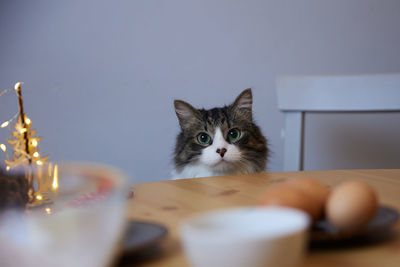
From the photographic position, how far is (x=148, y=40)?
1.97 meters

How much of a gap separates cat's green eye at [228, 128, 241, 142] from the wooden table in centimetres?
50

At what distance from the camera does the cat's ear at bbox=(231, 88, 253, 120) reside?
1494 mm

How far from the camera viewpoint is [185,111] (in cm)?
149

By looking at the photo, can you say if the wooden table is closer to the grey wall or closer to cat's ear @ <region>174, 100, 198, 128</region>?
cat's ear @ <region>174, 100, 198, 128</region>

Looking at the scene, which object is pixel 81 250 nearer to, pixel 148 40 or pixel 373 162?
pixel 148 40

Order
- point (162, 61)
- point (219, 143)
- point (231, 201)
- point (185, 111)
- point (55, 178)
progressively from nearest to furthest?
point (55, 178) → point (231, 201) → point (219, 143) → point (185, 111) → point (162, 61)

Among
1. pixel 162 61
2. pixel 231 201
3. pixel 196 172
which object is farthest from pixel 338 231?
pixel 162 61

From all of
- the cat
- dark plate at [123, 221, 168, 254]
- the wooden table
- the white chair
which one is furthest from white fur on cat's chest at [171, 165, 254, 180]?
dark plate at [123, 221, 168, 254]

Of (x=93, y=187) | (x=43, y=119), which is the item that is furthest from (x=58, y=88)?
(x=93, y=187)

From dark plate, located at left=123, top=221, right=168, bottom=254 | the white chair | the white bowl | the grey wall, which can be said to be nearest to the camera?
the white bowl

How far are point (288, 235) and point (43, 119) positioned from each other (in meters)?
1.72

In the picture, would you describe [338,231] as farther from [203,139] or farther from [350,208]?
[203,139]

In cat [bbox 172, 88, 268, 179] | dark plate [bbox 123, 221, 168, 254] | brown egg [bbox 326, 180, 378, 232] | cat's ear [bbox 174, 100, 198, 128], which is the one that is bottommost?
cat [bbox 172, 88, 268, 179]

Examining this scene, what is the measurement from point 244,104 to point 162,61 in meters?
0.61
